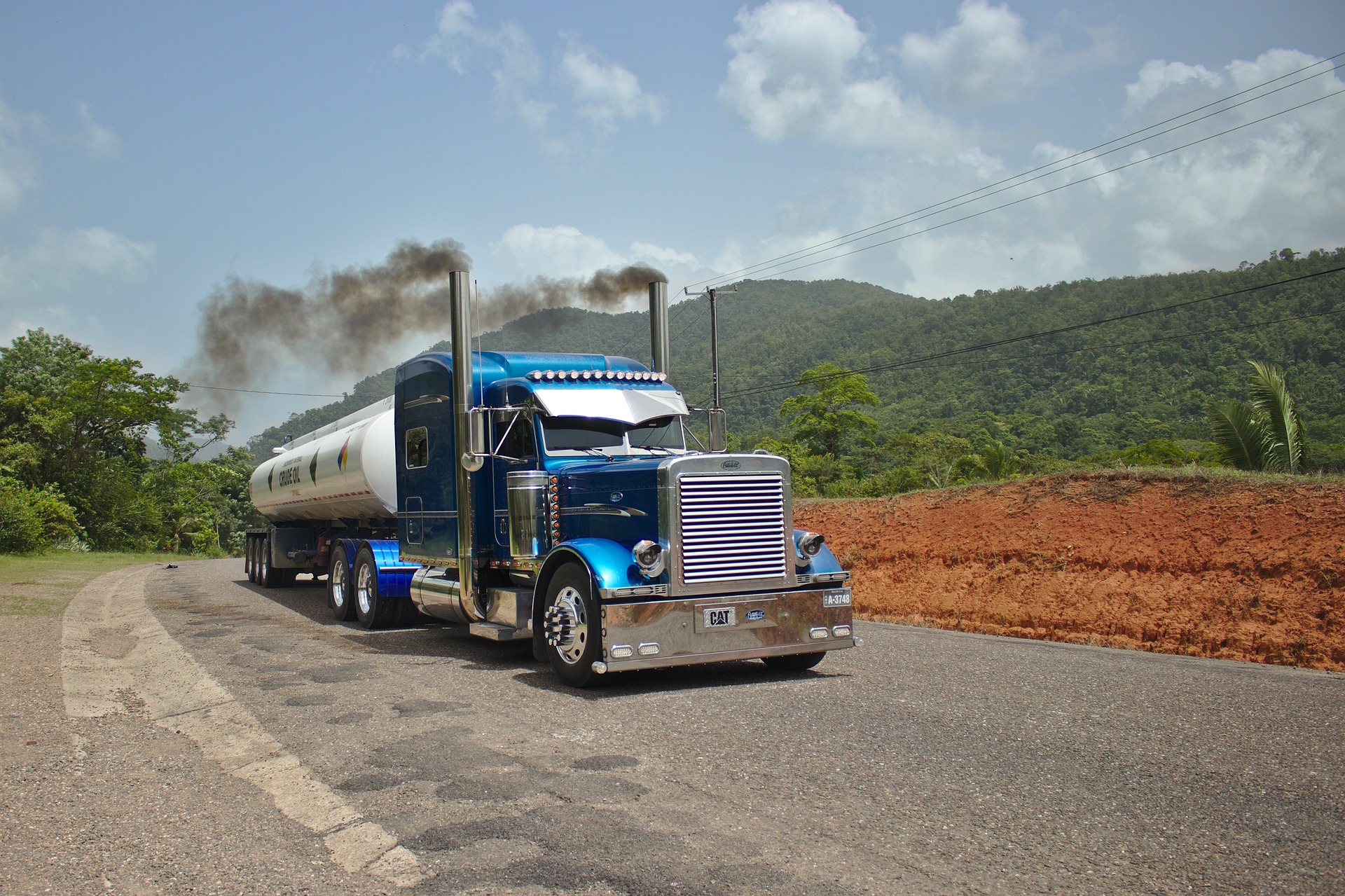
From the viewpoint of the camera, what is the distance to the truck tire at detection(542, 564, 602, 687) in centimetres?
827

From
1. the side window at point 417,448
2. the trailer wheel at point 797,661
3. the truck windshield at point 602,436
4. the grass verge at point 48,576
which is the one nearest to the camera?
the trailer wheel at point 797,661

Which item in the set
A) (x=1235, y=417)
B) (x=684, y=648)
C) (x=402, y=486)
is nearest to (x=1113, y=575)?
(x=1235, y=417)

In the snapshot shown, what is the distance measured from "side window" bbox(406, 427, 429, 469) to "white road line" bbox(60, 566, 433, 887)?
3386 millimetres

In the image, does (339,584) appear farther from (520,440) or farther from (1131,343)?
(1131,343)

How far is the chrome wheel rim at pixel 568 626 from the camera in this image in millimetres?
8500

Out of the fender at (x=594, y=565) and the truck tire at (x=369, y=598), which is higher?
the fender at (x=594, y=565)

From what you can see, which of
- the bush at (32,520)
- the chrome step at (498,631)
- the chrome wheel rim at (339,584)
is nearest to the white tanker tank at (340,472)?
the chrome wheel rim at (339,584)

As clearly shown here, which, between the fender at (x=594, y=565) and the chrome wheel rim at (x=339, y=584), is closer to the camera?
the fender at (x=594, y=565)

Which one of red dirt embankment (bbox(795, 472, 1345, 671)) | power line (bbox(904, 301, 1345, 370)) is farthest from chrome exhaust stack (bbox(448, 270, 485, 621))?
power line (bbox(904, 301, 1345, 370))

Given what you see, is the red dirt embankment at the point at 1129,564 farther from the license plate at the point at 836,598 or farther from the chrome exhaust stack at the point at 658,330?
the chrome exhaust stack at the point at 658,330

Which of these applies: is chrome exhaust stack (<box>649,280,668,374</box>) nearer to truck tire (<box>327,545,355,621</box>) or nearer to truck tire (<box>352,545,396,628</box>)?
truck tire (<box>352,545,396,628</box>)

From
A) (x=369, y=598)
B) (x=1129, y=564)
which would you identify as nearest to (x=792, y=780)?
(x=369, y=598)

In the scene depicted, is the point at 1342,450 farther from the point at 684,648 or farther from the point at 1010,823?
the point at 1010,823

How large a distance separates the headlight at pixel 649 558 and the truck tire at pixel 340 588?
7402 mm
